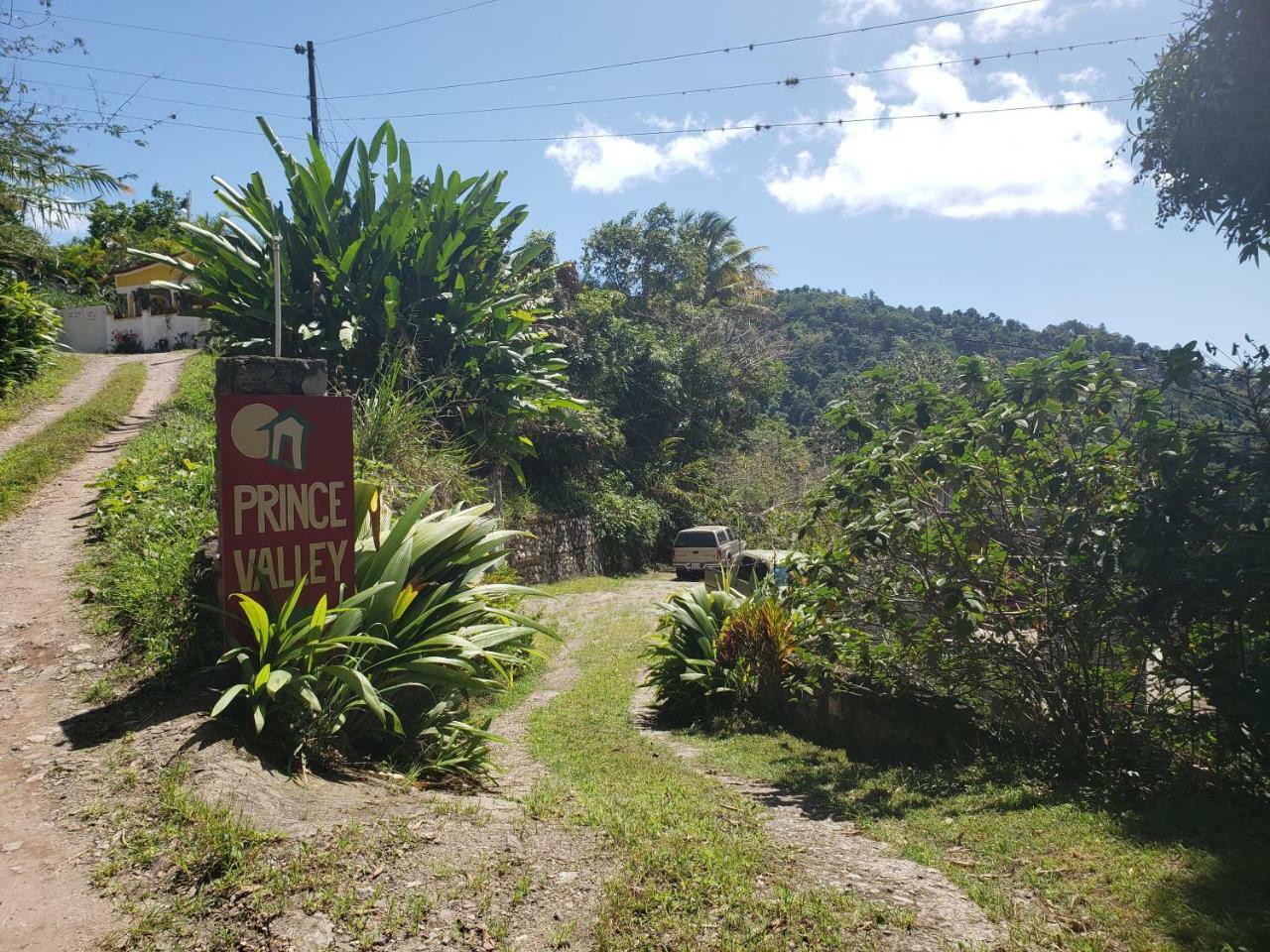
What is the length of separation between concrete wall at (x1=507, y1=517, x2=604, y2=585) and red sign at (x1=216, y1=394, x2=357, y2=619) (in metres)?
13.6

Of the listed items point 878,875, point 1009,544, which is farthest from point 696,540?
point 878,875

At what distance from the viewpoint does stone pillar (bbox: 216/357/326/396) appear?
5695 mm

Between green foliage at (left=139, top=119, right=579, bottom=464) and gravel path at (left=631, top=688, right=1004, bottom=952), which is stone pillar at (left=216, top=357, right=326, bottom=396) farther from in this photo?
green foliage at (left=139, top=119, right=579, bottom=464)

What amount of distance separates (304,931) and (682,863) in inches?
65.4

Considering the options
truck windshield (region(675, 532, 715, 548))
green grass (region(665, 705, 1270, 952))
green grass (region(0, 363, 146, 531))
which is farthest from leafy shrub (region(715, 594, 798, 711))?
truck windshield (region(675, 532, 715, 548))

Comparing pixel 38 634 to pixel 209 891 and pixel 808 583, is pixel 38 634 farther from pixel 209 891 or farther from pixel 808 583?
pixel 808 583

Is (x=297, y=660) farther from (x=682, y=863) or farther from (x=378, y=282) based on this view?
(x=378, y=282)

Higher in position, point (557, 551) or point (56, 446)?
point (56, 446)

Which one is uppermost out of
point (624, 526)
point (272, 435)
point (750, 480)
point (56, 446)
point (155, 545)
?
point (272, 435)

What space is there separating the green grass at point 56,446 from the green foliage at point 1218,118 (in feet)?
35.1

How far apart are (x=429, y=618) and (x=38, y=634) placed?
8.97 ft

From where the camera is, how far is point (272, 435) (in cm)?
555

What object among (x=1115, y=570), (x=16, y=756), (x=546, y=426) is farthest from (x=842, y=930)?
(x=546, y=426)

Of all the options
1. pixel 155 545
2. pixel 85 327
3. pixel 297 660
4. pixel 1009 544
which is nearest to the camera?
pixel 297 660
